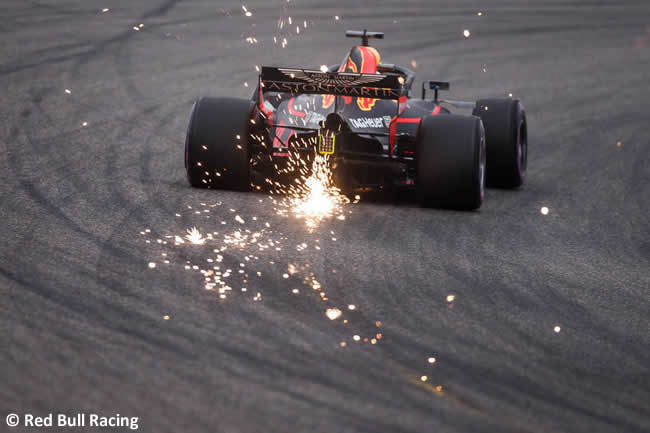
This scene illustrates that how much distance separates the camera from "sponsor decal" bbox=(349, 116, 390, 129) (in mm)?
8727

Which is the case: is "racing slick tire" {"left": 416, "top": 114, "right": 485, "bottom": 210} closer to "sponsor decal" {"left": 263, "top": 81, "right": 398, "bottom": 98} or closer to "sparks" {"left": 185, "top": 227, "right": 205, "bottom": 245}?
"sponsor decal" {"left": 263, "top": 81, "right": 398, "bottom": 98}

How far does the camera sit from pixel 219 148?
8656mm

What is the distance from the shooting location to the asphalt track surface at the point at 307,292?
463 centimetres

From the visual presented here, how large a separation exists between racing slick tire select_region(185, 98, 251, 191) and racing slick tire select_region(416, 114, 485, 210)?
5.20 ft

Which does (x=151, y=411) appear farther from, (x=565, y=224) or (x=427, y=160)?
(x=565, y=224)

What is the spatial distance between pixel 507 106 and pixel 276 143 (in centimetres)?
259

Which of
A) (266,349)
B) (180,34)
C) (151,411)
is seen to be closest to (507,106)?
(266,349)

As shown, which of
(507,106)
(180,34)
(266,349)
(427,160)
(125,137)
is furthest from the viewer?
(180,34)

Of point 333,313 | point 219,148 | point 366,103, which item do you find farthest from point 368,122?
point 333,313

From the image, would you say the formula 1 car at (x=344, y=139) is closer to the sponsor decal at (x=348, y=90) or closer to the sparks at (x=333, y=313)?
the sponsor decal at (x=348, y=90)

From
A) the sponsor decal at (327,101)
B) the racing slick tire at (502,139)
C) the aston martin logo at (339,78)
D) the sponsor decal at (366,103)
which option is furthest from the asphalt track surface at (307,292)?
the aston martin logo at (339,78)

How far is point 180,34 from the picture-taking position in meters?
18.1

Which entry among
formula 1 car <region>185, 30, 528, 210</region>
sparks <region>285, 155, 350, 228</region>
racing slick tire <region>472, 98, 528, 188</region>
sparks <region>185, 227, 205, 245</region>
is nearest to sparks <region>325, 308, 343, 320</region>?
sparks <region>185, 227, 205, 245</region>

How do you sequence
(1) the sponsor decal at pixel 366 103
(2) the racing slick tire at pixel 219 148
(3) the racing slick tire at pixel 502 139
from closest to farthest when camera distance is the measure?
1. (2) the racing slick tire at pixel 219 148
2. (1) the sponsor decal at pixel 366 103
3. (3) the racing slick tire at pixel 502 139
